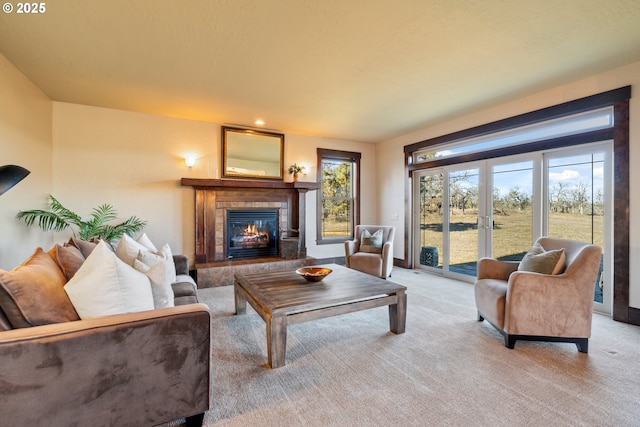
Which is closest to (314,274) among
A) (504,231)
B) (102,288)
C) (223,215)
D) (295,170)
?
(102,288)

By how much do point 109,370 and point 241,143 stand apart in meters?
4.17

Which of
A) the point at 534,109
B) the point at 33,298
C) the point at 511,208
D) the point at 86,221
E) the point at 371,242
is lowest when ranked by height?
the point at 371,242

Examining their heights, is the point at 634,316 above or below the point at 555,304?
below

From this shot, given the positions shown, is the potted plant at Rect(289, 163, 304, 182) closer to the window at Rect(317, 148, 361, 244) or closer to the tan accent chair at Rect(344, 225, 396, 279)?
the window at Rect(317, 148, 361, 244)

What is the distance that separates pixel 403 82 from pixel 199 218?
359cm

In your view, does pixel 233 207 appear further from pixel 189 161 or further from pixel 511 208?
pixel 511 208

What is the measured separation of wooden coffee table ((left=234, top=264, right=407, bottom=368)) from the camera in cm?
206

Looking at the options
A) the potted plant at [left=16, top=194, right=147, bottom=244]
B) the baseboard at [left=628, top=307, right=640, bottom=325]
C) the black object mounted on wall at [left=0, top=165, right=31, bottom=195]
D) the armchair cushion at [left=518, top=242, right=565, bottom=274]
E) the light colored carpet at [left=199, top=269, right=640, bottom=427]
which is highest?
the black object mounted on wall at [left=0, top=165, right=31, bottom=195]

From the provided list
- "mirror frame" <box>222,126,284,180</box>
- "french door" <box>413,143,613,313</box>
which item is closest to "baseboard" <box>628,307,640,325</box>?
"french door" <box>413,143,613,313</box>

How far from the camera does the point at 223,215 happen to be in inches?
186

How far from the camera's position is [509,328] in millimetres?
2344

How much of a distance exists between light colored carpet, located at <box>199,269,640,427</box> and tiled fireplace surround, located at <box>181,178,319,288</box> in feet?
5.09

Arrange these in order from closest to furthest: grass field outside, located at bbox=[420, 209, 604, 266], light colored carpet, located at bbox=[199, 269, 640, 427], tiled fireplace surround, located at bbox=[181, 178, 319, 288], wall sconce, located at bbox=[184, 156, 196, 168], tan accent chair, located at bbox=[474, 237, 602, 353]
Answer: light colored carpet, located at bbox=[199, 269, 640, 427] < tan accent chair, located at bbox=[474, 237, 602, 353] < grass field outside, located at bbox=[420, 209, 604, 266] < tiled fireplace surround, located at bbox=[181, 178, 319, 288] < wall sconce, located at bbox=[184, 156, 196, 168]

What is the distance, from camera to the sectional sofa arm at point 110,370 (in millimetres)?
1140
